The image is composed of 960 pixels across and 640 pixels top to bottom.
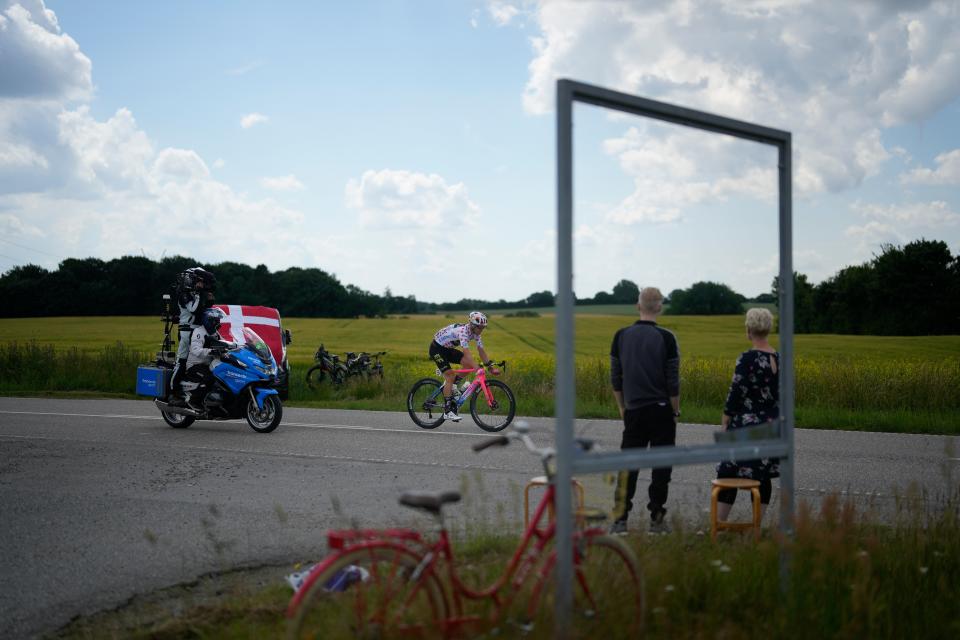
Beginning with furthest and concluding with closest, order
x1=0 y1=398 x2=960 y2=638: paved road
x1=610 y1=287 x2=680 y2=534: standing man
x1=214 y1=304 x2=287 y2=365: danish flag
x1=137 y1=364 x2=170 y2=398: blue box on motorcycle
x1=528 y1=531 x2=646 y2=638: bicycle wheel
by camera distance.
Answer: x1=214 y1=304 x2=287 y2=365: danish flag → x1=137 y1=364 x2=170 y2=398: blue box on motorcycle → x1=610 y1=287 x2=680 y2=534: standing man → x1=0 y1=398 x2=960 y2=638: paved road → x1=528 y1=531 x2=646 y2=638: bicycle wheel

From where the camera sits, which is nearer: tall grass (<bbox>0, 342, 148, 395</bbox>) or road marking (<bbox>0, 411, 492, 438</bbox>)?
road marking (<bbox>0, 411, 492, 438</bbox>)

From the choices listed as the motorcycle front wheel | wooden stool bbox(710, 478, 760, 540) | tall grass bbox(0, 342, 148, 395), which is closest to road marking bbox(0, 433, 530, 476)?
the motorcycle front wheel

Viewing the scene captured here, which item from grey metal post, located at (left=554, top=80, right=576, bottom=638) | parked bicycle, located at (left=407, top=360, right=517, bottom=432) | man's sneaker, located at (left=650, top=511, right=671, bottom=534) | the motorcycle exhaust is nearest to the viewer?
grey metal post, located at (left=554, top=80, right=576, bottom=638)

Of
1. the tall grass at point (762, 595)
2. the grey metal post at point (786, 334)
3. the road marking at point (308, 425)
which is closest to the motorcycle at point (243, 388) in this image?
the road marking at point (308, 425)

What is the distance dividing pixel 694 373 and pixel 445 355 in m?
5.72

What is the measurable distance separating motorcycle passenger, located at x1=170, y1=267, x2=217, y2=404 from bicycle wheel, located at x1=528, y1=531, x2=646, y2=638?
10.7 metres

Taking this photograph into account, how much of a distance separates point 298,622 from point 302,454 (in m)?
7.76

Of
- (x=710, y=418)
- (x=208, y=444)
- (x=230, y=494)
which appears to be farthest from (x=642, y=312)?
(x=710, y=418)

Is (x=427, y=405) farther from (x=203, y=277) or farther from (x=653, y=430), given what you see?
(x=653, y=430)

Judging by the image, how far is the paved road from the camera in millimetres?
5910

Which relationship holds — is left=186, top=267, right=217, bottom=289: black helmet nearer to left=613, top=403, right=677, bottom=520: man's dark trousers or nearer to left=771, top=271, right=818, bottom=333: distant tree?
left=613, top=403, right=677, bottom=520: man's dark trousers

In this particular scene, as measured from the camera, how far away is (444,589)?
3510mm

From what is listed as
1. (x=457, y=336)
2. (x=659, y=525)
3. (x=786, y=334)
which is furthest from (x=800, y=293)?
(x=457, y=336)

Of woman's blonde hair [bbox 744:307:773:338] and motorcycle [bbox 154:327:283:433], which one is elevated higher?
woman's blonde hair [bbox 744:307:773:338]
